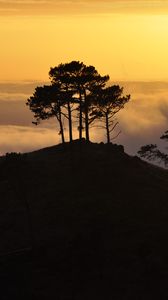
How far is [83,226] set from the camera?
8419 centimetres

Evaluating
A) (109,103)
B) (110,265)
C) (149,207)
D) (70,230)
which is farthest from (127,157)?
(110,265)

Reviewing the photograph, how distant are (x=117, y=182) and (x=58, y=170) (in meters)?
9.67

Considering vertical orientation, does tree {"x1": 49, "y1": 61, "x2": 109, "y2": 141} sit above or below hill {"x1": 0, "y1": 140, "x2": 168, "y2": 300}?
above

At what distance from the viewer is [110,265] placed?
75625mm

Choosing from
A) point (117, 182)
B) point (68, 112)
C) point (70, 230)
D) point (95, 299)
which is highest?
point (68, 112)

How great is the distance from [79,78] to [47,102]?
677 centimetres

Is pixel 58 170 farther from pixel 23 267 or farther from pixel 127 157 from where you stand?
pixel 23 267

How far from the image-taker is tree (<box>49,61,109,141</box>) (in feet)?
341

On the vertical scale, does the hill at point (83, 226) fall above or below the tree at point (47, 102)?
below

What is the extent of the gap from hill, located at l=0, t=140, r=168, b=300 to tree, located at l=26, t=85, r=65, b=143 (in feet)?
18.8

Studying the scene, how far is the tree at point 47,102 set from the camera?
106125 mm

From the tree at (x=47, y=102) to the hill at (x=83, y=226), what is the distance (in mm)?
5730

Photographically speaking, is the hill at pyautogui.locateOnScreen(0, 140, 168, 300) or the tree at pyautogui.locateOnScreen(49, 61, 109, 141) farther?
the tree at pyautogui.locateOnScreen(49, 61, 109, 141)

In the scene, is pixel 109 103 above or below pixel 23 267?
above
